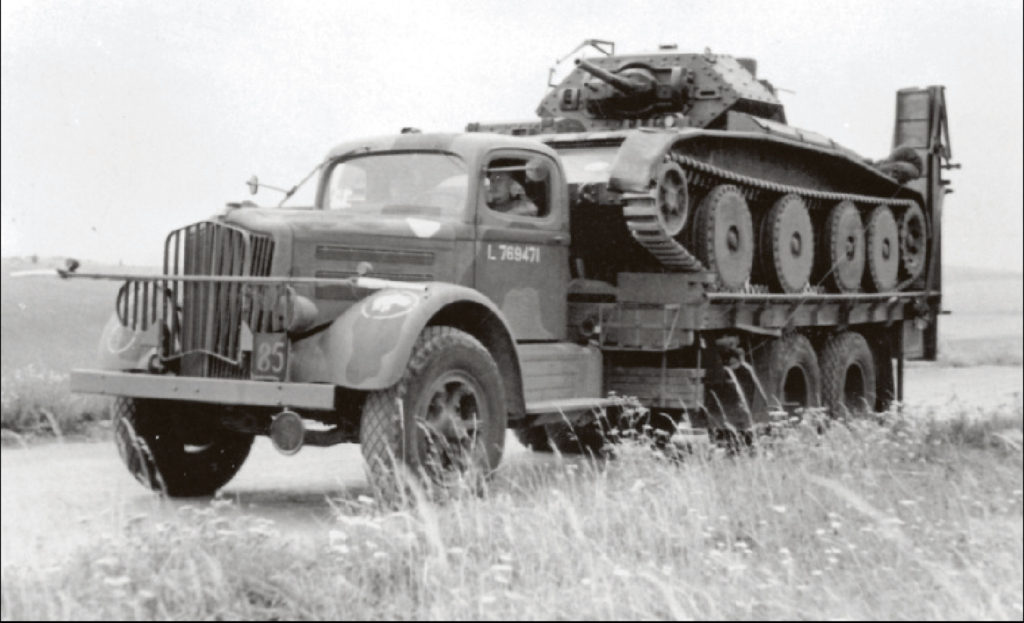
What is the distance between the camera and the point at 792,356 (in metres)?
11.4

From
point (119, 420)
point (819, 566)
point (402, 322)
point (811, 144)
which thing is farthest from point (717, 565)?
point (811, 144)

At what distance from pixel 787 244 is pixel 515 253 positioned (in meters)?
3.13

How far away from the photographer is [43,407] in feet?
33.6

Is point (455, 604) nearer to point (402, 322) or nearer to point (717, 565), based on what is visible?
point (717, 565)

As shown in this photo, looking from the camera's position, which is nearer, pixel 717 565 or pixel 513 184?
pixel 717 565

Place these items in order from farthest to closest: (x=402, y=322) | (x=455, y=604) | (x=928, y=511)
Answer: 1. (x=402, y=322)
2. (x=928, y=511)
3. (x=455, y=604)

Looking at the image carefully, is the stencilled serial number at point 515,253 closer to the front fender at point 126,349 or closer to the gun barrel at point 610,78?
the front fender at point 126,349

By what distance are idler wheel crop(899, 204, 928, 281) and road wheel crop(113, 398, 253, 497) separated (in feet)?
25.2

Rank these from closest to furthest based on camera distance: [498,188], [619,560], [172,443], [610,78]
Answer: [619,560] → [172,443] → [498,188] → [610,78]

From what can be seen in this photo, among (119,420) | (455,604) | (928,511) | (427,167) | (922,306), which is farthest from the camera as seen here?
(922,306)

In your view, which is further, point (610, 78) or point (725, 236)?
point (610, 78)

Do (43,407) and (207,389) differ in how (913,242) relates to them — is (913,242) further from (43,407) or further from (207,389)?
(207,389)

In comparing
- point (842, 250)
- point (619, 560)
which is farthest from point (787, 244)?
point (619, 560)

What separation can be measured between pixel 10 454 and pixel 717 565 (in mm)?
5598
